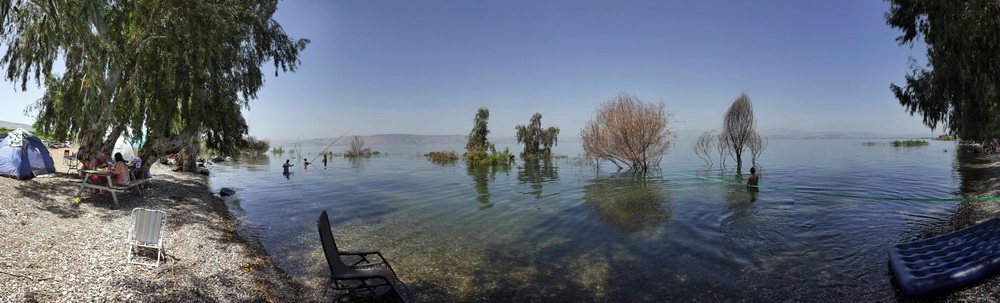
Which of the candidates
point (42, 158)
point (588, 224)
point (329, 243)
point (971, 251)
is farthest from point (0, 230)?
point (971, 251)

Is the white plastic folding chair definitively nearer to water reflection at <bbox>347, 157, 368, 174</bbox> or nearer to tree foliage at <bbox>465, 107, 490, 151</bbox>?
water reflection at <bbox>347, 157, 368, 174</bbox>

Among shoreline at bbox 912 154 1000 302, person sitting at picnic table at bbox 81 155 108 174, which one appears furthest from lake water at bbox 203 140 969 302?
person sitting at picnic table at bbox 81 155 108 174

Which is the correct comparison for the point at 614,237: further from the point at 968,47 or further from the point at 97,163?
the point at 97,163

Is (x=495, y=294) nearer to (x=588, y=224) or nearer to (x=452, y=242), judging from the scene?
(x=452, y=242)

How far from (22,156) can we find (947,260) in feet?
76.1

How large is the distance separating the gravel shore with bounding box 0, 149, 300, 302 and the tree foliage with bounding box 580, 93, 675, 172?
22728mm

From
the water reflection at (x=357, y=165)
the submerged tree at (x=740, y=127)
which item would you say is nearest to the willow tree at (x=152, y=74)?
the water reflection at (x=357, y=165)

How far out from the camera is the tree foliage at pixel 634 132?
27188mm

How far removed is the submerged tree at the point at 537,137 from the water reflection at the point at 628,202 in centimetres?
2337

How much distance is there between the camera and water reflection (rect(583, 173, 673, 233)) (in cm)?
1274

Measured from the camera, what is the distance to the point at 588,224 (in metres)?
12.5

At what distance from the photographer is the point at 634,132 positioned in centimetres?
2758

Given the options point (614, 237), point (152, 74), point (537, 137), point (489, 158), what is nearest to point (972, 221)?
point (614, 237)

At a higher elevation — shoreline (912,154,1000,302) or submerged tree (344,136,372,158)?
submerged tree (344,136,372,158)
